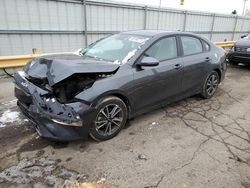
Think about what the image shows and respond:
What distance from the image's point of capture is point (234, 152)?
336cm

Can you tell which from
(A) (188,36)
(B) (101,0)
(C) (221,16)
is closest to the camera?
(A) (188,36)

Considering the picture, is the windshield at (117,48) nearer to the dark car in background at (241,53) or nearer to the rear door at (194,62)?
the rear door at (194,62)

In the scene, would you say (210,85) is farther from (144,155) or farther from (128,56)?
→ (144,155)

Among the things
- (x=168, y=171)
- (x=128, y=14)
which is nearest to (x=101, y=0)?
(x=128, y=14)

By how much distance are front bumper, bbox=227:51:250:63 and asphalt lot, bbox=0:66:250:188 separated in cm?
473

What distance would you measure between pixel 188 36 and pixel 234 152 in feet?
8.31

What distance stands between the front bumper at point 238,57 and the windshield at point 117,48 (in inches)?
237

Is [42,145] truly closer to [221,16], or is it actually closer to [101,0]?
[101,0]

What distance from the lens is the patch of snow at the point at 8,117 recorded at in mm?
3968

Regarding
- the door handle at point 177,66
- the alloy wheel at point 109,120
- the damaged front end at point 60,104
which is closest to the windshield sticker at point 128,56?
the damaged front end at point 60,104

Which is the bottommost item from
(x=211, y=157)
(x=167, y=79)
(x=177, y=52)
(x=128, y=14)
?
(x=211, y=157)

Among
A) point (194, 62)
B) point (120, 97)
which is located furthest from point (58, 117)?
point (194, 62)

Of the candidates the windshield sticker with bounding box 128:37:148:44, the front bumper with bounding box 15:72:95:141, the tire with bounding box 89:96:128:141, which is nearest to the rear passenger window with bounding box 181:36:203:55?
the windshield sticker with bounding box 128:37:148:44

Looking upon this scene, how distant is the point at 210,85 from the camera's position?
5.46 metres
